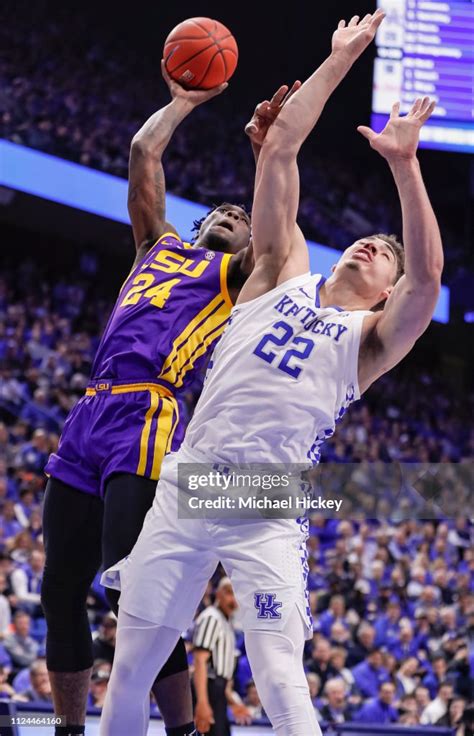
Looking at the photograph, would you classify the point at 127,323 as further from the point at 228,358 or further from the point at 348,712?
the point at 348,712

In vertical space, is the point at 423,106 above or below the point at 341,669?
above

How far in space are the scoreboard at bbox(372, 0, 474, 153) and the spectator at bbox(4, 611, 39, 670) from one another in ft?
25.1

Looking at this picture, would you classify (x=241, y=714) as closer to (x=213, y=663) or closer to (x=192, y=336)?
(x=213, y=663)

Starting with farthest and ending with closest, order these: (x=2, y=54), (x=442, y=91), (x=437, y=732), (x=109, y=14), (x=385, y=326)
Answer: (x=109, y=14) → (x=2, y=54) → (x=442, y=91) → (x=437, y=732) → (x=385, y=326)

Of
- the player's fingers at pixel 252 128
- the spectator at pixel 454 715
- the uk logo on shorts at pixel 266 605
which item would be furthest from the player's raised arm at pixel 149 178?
the spectator at pixel 454 715

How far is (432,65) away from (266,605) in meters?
11.1

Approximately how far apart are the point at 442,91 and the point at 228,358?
33.9ft

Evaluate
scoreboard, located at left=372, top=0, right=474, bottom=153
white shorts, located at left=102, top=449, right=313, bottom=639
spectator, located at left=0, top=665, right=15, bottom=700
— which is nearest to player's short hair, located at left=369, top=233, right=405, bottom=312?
white shorts, located at left=102, top=449, right=313, bottom=639

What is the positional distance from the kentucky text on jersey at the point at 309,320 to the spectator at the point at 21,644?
18.7 ft

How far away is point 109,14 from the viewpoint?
19.5m

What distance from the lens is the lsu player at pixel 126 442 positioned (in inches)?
141

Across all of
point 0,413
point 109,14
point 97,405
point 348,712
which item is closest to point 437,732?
point 348,712

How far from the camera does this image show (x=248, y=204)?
16891mm

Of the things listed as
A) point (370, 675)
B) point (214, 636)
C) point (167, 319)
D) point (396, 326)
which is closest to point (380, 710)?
point (370, 675)
